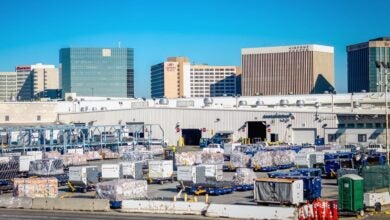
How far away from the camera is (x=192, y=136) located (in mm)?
95625

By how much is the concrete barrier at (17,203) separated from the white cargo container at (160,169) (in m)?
12.8

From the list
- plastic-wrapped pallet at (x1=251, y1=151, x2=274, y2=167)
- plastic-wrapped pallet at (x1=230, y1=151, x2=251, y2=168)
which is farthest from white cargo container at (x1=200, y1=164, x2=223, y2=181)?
plastic-wrapped pallet at (x1=230, y1=151, x2=251, y2=168)

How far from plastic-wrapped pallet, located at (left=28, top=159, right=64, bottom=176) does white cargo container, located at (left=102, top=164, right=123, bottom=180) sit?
6.55 m

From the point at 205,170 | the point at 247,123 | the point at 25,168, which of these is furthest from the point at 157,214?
the point at 247,123

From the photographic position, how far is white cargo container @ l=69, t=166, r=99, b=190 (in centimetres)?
4484

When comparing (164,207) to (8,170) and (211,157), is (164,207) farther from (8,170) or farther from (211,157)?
(211,157)

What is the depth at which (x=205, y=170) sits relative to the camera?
44.3m

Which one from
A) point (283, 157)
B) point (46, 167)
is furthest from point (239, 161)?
point (46, 167)

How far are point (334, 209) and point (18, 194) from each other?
20573mm

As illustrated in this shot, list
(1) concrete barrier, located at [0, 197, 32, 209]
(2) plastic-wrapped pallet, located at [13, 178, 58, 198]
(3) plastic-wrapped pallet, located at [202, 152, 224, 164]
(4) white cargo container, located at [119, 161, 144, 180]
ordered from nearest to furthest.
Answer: (1) concrete barrier, located at [0, 197, 32, 209] → (2) plastic-wrapped pallet, located at [13, 178, 58, 198] → (4) white cargo container, located at [119, 161, 144, 180] → (3) plastic-wrapped pallet, located at [202, 152, 224, 164]

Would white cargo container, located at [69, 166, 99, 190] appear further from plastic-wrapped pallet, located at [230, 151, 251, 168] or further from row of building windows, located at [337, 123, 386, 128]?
row of building windows, located at [337, 123, 386, 128]

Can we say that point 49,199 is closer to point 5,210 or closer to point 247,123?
point 5,210

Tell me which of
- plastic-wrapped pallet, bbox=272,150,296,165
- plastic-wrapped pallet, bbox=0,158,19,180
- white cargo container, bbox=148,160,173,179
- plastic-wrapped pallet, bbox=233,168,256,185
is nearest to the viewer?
plastic-wrapped pallet, bbox=233,168,256,185

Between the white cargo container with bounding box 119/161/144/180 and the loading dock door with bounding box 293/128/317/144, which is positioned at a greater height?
the loading dock door with bounding box 293/128/317/144
